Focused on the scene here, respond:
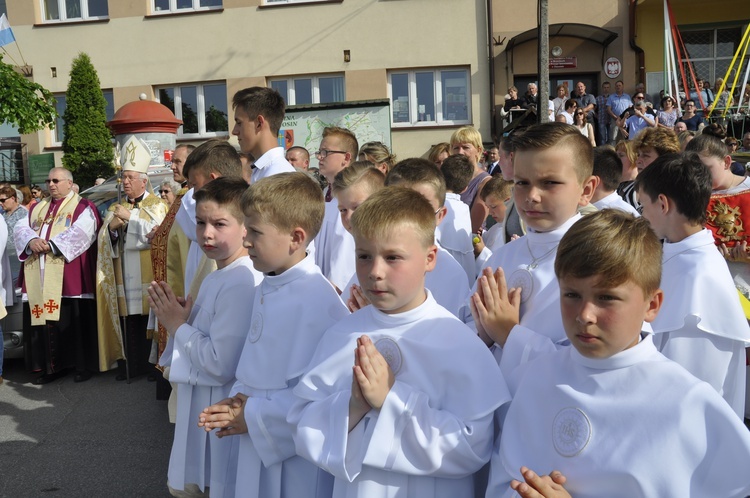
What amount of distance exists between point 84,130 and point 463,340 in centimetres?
1781

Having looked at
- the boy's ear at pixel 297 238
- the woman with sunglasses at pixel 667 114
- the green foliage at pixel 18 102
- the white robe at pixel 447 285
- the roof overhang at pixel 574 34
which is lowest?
the white robe at pixel 447 285

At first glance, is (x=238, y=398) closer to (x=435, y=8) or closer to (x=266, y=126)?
(x=266, y=126)

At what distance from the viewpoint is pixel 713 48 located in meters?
18.1

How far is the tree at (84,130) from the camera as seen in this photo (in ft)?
59.3

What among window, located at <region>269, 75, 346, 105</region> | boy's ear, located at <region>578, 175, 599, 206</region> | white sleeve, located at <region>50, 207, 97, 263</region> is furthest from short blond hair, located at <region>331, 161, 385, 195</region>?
window, located at <region>269, 75, 346, 105</region>

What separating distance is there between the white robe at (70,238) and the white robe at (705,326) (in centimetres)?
599

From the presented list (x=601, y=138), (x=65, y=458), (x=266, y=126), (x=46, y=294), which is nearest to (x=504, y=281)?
(x=266, y=126)

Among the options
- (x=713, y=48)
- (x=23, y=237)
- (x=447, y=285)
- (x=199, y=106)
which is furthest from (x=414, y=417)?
(x=713, y=48)

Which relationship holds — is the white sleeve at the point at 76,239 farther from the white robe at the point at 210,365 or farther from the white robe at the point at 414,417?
the white robe at the point at 414,417

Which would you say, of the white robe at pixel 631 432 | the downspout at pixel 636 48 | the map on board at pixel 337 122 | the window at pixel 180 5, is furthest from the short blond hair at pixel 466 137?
the window at pixel 180 5

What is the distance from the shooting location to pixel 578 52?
1780 cm

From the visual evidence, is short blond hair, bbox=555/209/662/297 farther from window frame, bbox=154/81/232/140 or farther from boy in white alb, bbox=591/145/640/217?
window frame, bbox=154/81/232/140

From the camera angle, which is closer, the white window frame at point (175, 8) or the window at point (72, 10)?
the white window frame at point (175, 8)

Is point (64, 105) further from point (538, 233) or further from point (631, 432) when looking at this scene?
point (631, 432)
